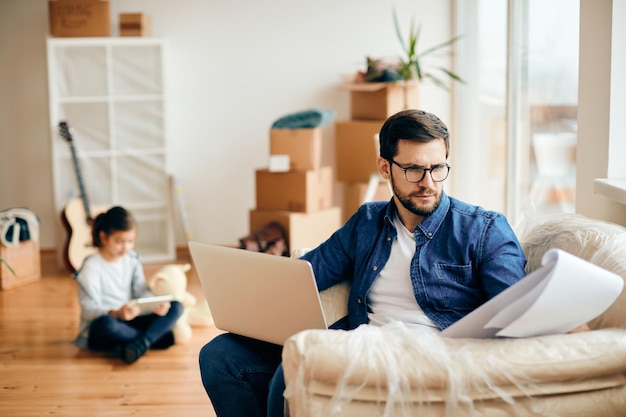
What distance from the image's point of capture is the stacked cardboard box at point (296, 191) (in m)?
5.21

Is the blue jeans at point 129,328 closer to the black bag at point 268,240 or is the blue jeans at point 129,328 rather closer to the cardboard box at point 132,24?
the black bag at point 268,240

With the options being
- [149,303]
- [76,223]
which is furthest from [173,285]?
[76,223]

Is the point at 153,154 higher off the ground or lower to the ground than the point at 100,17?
lower

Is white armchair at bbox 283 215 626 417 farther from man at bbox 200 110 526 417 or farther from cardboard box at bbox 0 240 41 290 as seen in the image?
cardboard box at bbox 0 240 41 290

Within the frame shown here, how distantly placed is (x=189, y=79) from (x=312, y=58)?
86cm

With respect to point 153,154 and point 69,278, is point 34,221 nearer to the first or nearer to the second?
point 69,278

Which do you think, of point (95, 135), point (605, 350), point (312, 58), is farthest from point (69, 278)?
point (605, 350)

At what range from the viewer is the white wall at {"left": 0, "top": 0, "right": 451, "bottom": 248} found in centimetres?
595

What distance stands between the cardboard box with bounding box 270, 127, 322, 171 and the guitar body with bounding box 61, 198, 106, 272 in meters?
1.29

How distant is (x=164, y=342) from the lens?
3961 mm

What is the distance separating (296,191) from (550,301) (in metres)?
3.59

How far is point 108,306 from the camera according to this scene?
156 inches

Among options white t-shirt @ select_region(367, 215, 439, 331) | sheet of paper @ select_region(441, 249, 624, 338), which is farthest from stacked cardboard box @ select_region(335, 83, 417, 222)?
sheet of paper @ select_region(441, 249, 624, 338)

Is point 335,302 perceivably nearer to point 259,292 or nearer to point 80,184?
point 259,292
